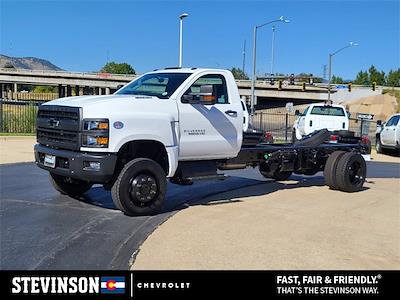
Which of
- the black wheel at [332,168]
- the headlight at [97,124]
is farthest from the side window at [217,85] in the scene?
the black wheel at [332,168]

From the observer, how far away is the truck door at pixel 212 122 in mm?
8148

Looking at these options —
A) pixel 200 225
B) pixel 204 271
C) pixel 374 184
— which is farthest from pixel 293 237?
pixel 374 184

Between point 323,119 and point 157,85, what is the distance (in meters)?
14.0

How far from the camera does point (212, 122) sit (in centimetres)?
852

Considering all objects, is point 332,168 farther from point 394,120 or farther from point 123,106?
point 394,120

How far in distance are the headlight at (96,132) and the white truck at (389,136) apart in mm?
16397

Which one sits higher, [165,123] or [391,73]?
[391,73]

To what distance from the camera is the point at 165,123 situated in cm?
768

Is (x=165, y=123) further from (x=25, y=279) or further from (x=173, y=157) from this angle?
(x=25, y=279)

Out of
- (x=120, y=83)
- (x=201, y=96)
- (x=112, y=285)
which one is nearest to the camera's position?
(x=112, y=285)

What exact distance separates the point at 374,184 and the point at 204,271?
25.9 feet

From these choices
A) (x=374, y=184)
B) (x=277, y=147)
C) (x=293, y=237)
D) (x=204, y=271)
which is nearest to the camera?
(x=204, y=271)

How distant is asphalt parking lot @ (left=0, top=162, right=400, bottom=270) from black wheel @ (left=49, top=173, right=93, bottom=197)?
0.12 meters

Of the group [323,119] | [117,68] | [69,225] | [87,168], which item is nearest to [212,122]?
[87,168]
